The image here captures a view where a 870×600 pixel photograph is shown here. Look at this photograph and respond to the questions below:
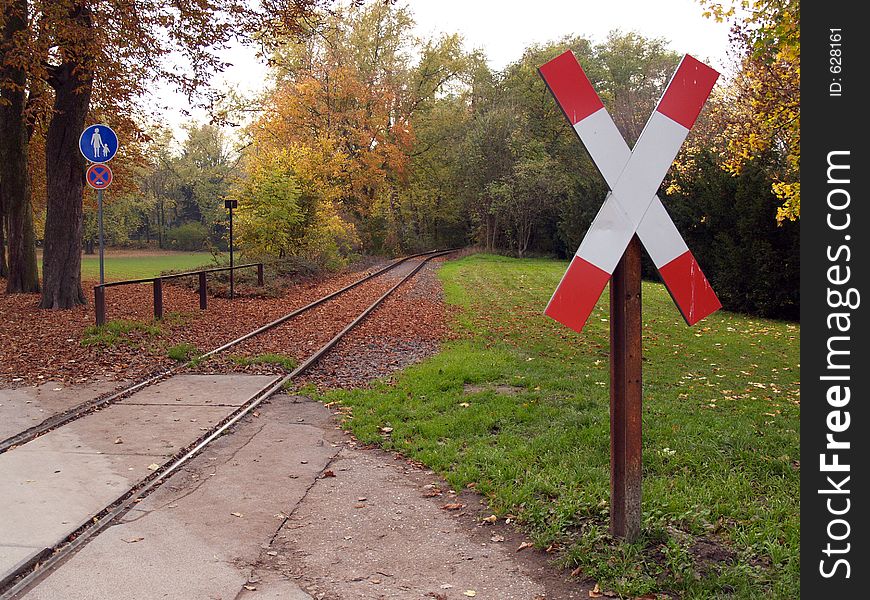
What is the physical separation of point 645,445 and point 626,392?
2.11 meters

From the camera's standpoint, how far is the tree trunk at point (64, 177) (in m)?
14.0

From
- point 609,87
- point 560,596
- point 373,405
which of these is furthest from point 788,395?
point 609,87

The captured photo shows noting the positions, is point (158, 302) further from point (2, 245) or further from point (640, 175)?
point (2, 245)

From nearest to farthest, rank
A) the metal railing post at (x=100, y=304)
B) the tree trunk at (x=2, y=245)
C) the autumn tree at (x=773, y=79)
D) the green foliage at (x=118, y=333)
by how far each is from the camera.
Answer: the autumn tree at (x=773, y=79) < the green foliage at (x=118, y=333) < the metal railing post at (x=100, y=304) < the tree trunk at (x=2, y=245)

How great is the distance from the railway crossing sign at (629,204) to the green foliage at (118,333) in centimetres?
912

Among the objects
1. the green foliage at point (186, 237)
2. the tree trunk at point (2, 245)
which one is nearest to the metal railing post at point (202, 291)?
the tree trunk at point (2, 245)

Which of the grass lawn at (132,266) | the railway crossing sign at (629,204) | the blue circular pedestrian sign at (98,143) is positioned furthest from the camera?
the grass lawn at (132,266)

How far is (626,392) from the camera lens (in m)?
3.91

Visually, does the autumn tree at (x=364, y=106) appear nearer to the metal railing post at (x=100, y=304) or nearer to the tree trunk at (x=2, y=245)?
the tree trunk at (x=2, y=245)

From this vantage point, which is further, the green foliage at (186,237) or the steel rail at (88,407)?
the green foliage at (186,237)

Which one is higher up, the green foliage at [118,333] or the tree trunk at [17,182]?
the tree trunk at [17,182]

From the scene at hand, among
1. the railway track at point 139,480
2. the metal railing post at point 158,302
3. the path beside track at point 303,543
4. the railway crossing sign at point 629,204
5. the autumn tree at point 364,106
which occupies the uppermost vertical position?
the autumn tree at point 364,106

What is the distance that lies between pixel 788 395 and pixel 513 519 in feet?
15.8
